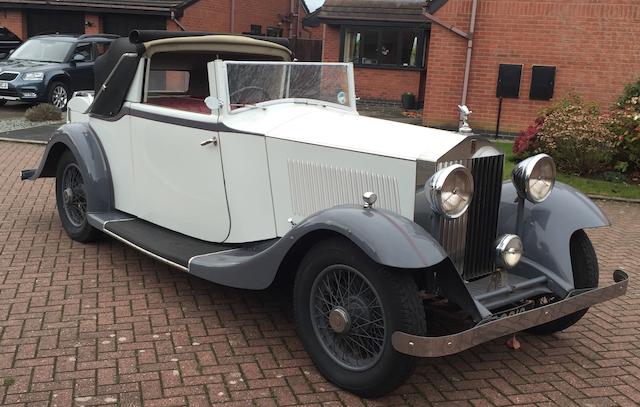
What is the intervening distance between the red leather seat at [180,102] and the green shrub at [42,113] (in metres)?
8.53

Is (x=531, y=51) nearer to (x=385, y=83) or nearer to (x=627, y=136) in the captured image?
(x=627, y=136)

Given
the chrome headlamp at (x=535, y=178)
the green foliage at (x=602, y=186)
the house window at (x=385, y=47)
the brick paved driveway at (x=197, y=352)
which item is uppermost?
the house window at (x=385, y=47)

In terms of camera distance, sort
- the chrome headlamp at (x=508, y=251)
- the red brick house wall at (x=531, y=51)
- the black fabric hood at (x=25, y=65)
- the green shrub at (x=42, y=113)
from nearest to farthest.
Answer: the chrome headlamp at (x=508, y=251), the red brick house wall at (x=531, y=51), the green shrub at (x=42, y=113), the black fabric hood at (x=25, y=65)

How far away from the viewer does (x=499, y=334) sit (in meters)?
3.07

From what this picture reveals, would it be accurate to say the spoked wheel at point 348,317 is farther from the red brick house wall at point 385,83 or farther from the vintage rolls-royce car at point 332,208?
the red brick house wall at point 385,83

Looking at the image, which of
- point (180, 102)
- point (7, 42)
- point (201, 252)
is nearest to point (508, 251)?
point (201, 252)

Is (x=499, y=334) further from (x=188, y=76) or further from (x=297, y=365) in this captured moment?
(x=188, y=76)

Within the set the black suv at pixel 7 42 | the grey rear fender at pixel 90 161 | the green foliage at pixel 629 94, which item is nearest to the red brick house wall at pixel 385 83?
the green foliage at pixel 629 94

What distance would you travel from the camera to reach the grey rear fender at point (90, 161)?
16.7 feet

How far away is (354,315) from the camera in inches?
128

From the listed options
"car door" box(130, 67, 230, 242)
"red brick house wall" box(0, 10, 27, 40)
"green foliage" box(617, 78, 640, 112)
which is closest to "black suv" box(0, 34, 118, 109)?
"red brick house wall" box(0, 10, 27, 40)

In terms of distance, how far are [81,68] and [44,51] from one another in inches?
43.5

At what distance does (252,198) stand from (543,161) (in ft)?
5.96

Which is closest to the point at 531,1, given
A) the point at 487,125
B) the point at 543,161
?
the point at 487,125
